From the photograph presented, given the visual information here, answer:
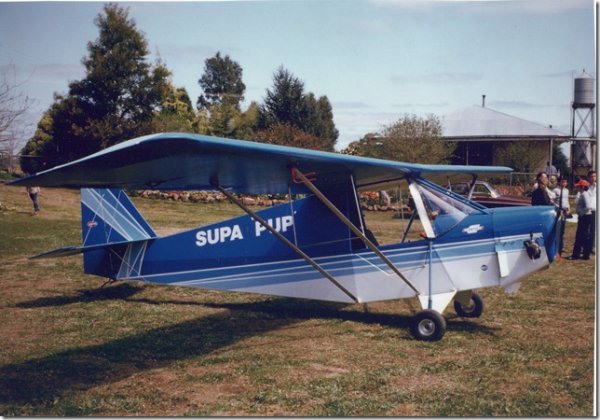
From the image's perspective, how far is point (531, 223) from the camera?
6590 mm

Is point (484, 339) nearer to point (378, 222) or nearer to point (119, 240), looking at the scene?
point (119, 240)

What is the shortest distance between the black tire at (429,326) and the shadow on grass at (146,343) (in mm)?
668

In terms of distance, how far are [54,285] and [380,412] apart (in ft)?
21.9

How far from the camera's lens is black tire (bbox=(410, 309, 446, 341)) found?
Result: 6.49 m

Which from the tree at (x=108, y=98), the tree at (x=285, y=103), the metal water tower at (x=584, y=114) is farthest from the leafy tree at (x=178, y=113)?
the metal water tower at (x=584, y=114)

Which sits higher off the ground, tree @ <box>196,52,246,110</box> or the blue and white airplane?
tree @ <box>196,52,246,110</box>

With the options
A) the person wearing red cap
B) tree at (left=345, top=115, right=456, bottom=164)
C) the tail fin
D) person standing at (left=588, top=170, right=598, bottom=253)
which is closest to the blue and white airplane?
the tail fin

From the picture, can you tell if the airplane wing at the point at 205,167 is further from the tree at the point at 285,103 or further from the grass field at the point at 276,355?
the tree at the point at 285,103

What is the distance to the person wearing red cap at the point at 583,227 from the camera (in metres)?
12.0

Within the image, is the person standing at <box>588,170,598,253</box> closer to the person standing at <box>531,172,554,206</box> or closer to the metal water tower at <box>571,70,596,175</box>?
the person standing at <box>531,172,554,206</box>

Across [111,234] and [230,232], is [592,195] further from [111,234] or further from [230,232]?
[111,234]

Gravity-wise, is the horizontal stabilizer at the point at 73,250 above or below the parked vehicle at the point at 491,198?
below

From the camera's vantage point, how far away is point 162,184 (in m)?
6.09

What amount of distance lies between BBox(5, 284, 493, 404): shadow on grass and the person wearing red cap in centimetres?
588
